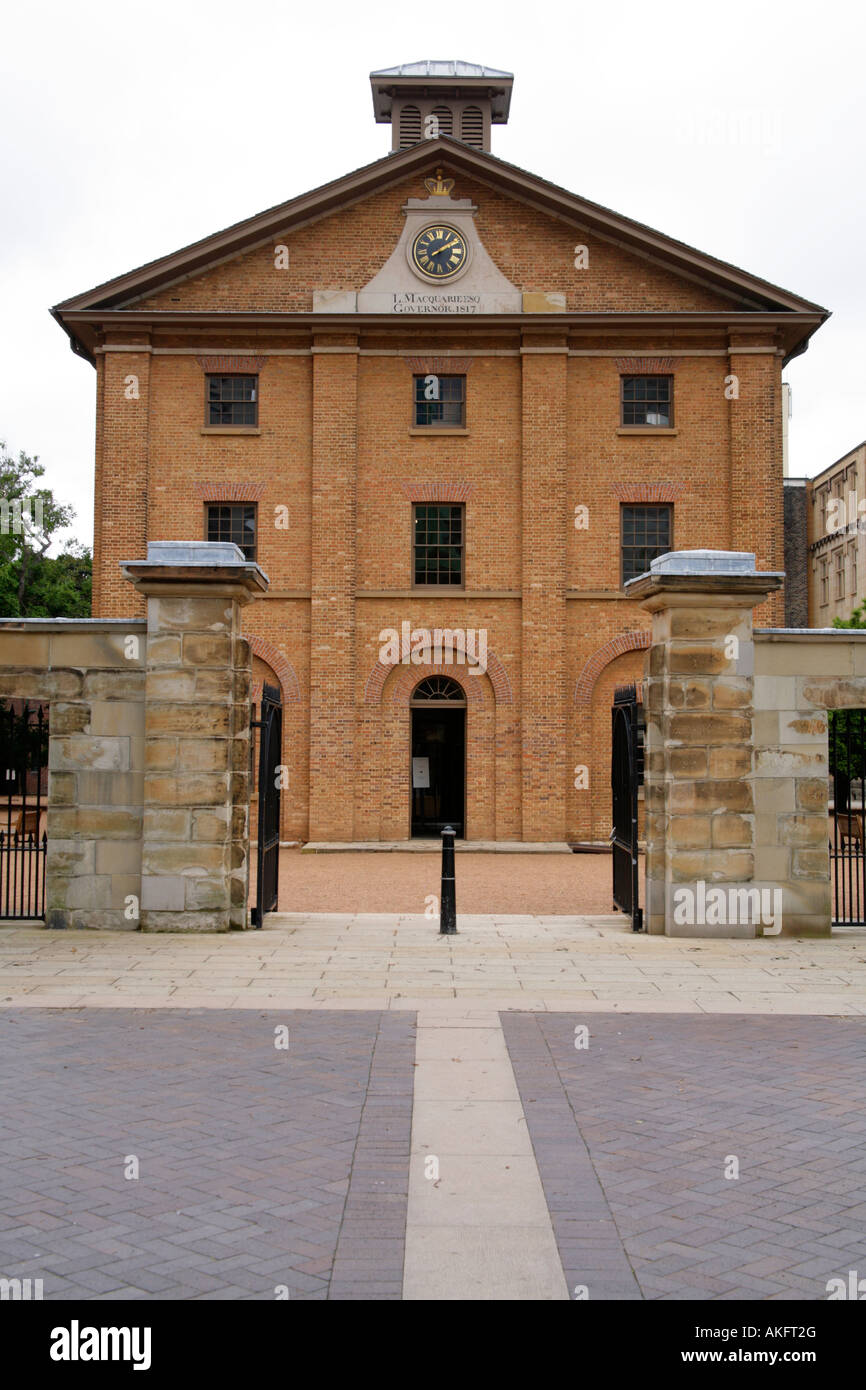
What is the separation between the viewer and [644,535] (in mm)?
23141

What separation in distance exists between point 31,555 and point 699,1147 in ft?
143

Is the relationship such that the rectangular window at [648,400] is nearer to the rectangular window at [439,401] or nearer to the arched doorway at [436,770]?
the rectangular window at [439,401]

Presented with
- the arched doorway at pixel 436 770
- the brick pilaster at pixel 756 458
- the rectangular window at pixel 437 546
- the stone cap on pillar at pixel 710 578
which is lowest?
the arched doorway at pixel 436 770

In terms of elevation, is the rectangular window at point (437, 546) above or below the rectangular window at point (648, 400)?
below

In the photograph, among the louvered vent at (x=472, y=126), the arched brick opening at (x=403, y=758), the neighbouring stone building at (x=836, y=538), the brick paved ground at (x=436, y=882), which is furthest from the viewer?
the neighbouring stone building at (x=836, y=538)

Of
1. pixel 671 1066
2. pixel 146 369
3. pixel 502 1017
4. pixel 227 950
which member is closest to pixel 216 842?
pixel 227 950

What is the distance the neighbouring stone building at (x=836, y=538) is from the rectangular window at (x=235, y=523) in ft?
102

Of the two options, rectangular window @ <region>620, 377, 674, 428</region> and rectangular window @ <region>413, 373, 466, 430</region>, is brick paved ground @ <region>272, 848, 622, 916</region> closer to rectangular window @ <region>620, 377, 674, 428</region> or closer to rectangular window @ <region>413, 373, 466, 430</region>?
rectangular window @ <region>413, 373, 466, 430</region>

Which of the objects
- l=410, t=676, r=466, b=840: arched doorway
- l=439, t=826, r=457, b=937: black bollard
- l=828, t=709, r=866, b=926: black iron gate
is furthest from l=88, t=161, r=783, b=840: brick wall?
l=439, t=826, r=457, b=937: black bollard

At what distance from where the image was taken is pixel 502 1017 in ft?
25.0

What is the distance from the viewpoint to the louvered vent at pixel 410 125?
94.5 feet

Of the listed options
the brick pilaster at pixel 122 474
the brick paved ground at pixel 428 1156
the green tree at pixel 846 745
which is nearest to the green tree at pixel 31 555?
the brick pilaster at pixel 122 474

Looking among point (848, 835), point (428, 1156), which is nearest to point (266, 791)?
point (428, 1156)
